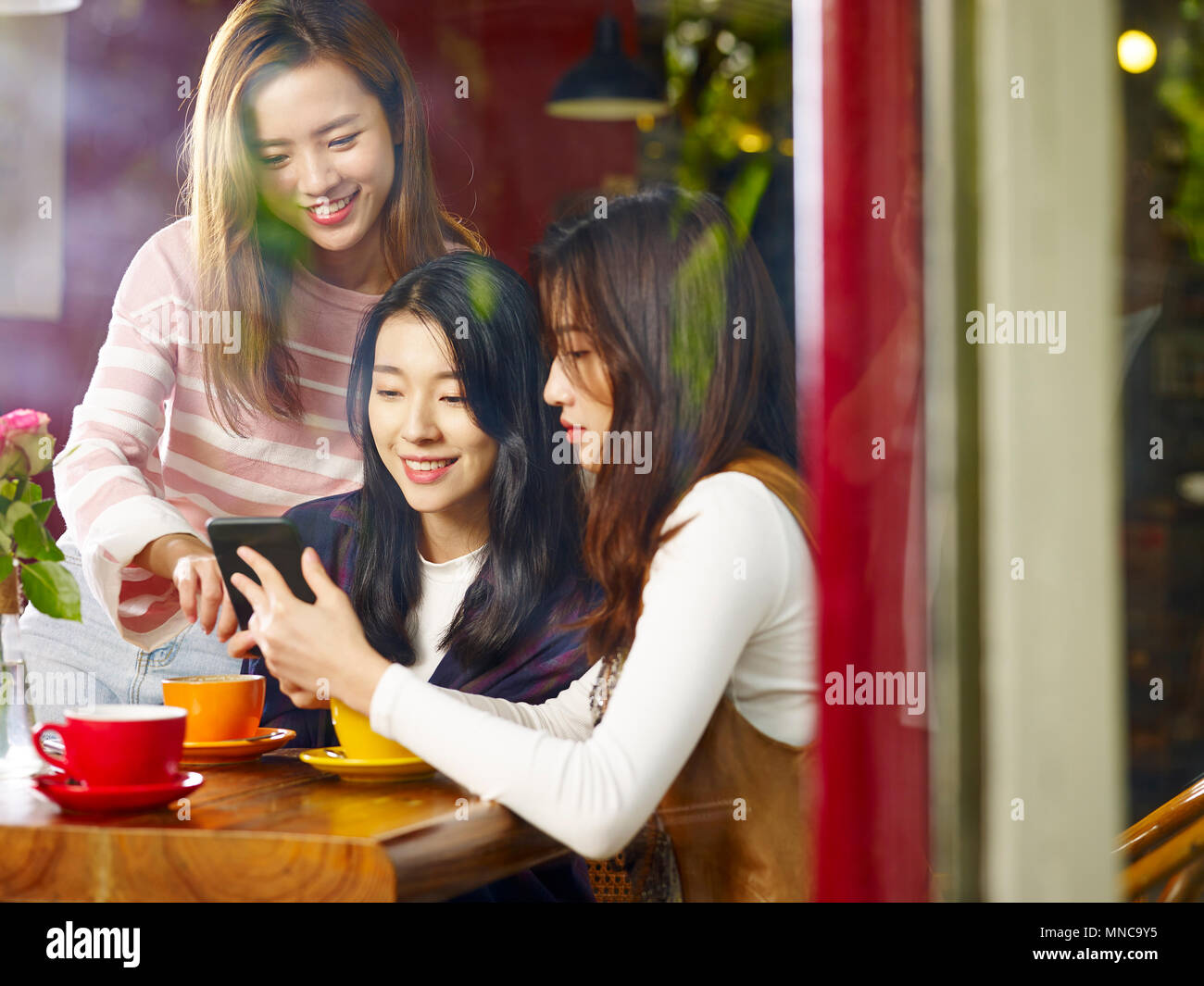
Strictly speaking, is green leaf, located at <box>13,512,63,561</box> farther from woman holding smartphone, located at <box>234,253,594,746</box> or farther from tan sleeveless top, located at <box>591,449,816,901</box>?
tan sleeveless top, located at <box>591,449,816,901</box>

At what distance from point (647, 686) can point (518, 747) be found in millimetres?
162

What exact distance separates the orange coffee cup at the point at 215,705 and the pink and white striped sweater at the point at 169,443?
0.43 ft

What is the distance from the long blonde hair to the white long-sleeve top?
1.65ft

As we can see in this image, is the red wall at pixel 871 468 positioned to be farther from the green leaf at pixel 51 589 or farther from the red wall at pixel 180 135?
the green leaf at pixel 51 589

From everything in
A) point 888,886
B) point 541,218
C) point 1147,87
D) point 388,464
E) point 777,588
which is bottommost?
point 888,886

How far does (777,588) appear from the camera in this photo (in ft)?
4.54

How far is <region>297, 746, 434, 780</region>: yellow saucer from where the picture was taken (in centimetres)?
139

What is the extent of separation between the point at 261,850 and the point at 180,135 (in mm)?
1011

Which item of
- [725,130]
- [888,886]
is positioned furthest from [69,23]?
[888,886]

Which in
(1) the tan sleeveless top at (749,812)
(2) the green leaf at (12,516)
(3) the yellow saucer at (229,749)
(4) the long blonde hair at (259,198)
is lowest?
(1) the tan sleeveless top at (749,812)

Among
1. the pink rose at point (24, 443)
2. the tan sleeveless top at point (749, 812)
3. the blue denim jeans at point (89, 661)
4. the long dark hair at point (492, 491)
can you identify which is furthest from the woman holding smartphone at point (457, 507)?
the pink rose at point (24, 443)

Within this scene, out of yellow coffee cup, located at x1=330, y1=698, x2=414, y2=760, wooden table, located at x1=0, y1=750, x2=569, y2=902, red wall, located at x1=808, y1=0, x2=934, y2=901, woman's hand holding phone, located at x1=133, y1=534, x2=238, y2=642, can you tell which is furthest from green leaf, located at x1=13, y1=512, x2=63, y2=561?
red wall, located at x1=808, y1=0, x2=934, y2=901

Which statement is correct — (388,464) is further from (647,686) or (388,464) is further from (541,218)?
(647,686)

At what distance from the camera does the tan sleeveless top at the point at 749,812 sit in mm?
1418
